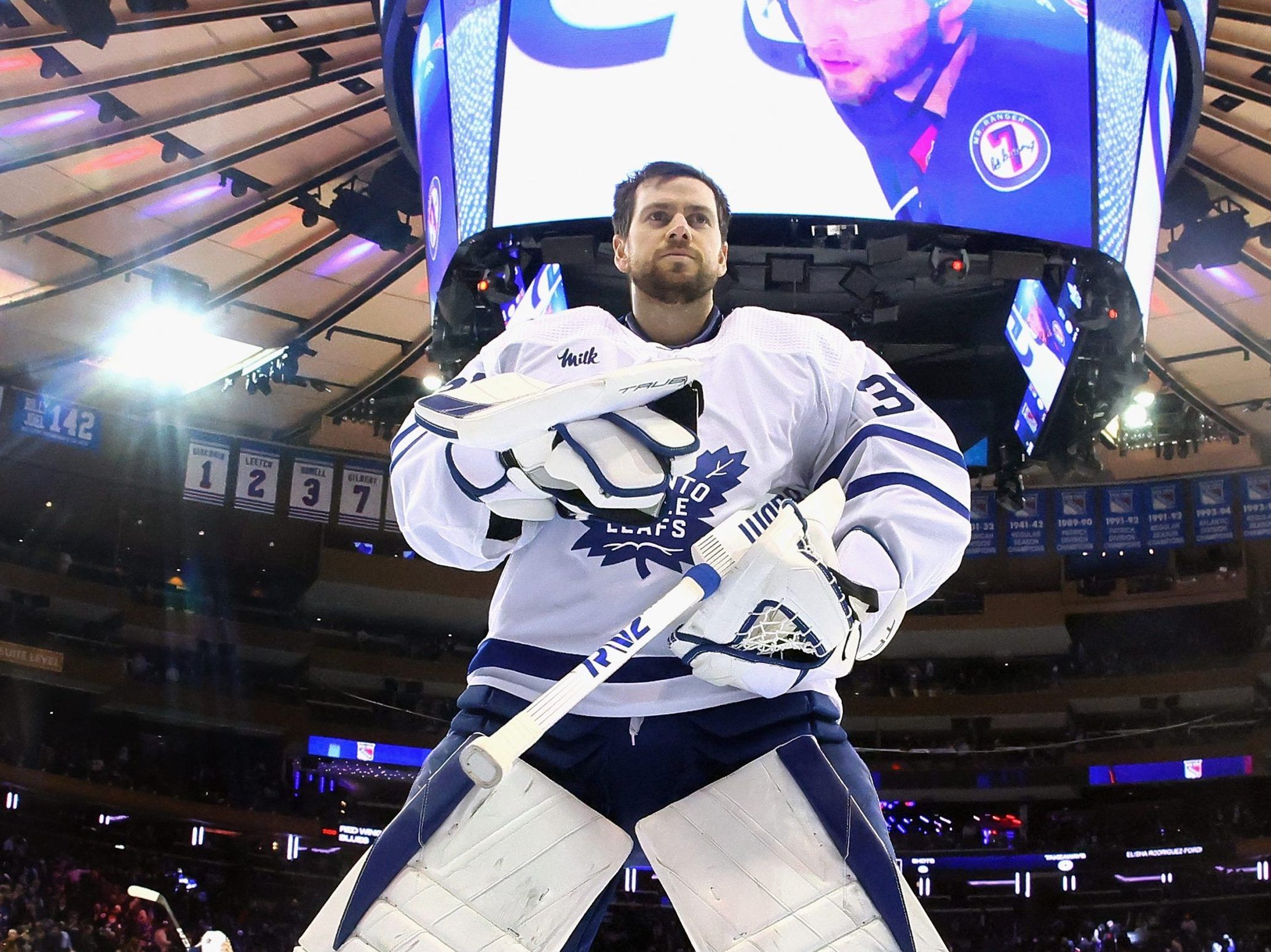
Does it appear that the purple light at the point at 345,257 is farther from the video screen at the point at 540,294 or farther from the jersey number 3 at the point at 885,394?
the jersey number 3 at the point at 885,394

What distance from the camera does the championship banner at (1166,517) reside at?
19.0m

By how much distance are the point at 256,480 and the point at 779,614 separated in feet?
58.2

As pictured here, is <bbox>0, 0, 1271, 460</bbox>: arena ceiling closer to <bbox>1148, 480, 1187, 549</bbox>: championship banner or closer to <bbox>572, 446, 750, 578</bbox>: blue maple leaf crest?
<bbox>1148, 480, 1187, 549</bbox>: championship banner

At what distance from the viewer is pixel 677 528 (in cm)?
224

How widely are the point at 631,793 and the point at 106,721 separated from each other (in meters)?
19.2

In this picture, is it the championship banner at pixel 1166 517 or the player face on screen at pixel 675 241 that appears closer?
the player face on screen at pixel 675 241

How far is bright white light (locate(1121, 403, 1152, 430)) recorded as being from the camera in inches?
617

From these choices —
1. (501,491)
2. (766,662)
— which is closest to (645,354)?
(501,491)

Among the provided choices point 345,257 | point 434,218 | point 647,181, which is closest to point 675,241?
point 647,181

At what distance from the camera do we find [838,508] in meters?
2.17

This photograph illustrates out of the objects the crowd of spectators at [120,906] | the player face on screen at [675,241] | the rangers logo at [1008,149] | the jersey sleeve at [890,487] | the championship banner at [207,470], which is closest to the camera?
the jersey sleeve at [890,487]

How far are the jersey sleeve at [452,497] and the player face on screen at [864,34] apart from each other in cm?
529

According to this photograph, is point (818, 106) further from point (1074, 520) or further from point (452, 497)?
point (1074, 520)

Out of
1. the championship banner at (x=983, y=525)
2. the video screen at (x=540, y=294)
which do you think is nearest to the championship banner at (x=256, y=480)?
the championship banner at (x=983, y=525)
